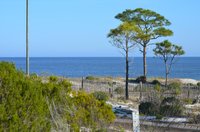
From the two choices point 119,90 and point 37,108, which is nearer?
point 37,108

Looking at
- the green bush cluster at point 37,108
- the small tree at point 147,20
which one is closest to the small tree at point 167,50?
the small tree at point 147,20

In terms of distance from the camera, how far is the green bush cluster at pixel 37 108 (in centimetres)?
705

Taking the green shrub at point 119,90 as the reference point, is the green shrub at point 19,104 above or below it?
above

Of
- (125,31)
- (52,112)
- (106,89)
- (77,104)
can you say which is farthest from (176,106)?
(125,31)

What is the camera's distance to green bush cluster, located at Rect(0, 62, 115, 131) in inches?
278

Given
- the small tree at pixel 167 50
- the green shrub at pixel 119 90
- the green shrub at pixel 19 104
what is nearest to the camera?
the green shrub at pixel 19 104

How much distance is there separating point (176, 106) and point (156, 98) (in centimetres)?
246

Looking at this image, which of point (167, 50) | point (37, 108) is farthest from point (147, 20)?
point (37, 108)

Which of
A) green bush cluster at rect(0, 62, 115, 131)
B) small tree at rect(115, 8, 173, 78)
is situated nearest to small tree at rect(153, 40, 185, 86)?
small tree at rect(115, 8, 173, 78)

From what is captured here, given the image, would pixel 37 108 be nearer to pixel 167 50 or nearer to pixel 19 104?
pixel 19 104

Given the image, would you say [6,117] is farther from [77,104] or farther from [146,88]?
[146,88]

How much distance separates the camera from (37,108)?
293 inches

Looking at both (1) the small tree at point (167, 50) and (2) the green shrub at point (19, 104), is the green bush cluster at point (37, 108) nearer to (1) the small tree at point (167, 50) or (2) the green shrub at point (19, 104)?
(2) the green shrub at point (19, 104)

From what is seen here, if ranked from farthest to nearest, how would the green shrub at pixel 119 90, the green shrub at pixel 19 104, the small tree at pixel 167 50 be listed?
the small tree at pixel 167 50, the green shrub at pixel 119 90, the green shrub at pixel 19 104
